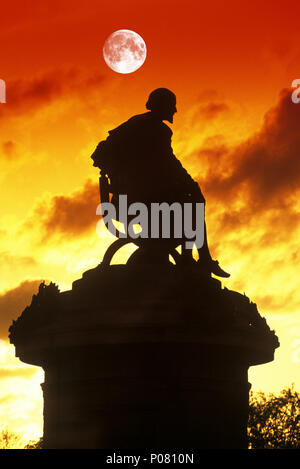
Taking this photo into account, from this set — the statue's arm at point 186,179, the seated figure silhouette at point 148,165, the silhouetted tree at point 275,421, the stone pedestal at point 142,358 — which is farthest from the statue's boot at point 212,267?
the silhouetted tree at point 275,421

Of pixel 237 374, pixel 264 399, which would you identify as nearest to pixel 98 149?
pixel 237 374

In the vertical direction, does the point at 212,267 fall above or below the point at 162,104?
below

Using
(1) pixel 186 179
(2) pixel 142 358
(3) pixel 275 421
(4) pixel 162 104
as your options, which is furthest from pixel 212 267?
(3) pixel 275 421

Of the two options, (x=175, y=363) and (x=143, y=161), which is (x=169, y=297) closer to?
(x=175, y=363)

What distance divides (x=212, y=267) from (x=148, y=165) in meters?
1.75

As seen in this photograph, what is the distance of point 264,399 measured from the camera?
52750 millimetres

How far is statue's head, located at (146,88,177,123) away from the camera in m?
14.2

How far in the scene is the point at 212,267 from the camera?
1376cm

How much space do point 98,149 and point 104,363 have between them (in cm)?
344

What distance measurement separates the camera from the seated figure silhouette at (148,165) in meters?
13.8

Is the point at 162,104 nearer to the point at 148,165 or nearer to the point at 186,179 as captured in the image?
the point at 148,165

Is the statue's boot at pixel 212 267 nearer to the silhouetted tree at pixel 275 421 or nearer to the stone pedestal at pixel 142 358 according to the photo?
the stone pedestal at pixel 142 358

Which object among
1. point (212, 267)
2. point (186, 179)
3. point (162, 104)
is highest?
point (162, 104)

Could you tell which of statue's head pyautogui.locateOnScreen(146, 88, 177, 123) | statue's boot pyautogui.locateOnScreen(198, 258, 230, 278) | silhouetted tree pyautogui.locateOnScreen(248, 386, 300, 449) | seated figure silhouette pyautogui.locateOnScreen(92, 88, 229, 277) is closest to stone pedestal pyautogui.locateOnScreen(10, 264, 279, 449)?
statue's boot pyautogui.locateOnScreen(198, 258, 230, 278)
